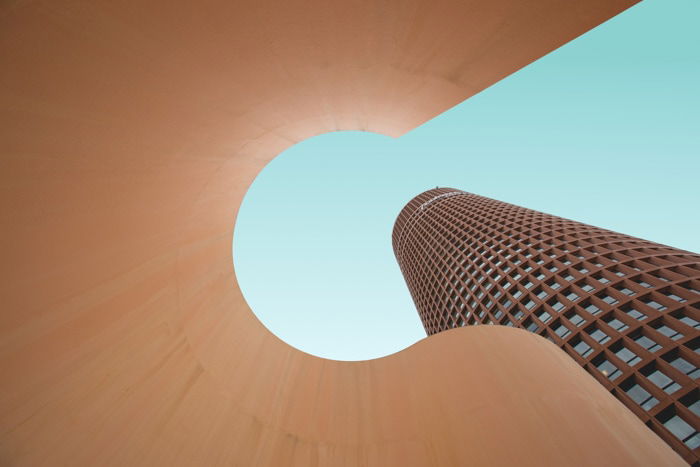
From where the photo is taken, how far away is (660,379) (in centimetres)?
1590

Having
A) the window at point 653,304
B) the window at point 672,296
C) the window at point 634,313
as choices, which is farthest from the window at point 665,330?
the window at point 672,296

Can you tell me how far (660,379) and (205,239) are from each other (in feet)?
75.4

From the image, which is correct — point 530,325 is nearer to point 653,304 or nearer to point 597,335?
point 597,335

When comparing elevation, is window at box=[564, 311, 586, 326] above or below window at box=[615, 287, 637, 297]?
below

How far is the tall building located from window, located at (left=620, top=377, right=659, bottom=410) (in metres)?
0.04

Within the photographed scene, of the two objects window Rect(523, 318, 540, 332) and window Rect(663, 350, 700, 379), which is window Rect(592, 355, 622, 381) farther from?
window Rect(523, 318, 540, 332)

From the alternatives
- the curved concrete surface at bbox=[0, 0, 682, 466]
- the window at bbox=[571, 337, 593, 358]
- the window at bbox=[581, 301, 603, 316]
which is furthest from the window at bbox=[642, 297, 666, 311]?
the curved concrete surface at bbox=[0, 0, 682, 466]

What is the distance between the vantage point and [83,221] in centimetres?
294

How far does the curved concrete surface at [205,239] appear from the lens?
2.36 m

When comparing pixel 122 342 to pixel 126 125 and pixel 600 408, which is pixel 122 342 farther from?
pixel 600 408

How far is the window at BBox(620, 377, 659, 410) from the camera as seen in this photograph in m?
15.4

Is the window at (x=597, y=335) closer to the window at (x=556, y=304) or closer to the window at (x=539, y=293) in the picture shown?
the window at (x=556, y=304)

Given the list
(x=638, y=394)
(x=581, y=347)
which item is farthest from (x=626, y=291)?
(x=638, y=394)

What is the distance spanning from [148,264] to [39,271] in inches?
47.2
